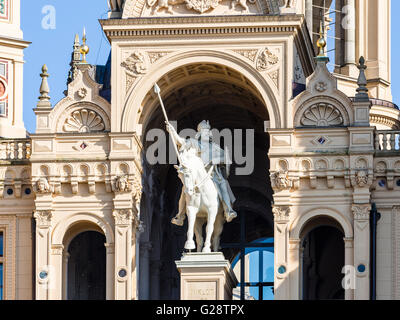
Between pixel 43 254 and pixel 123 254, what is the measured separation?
191 centimetres

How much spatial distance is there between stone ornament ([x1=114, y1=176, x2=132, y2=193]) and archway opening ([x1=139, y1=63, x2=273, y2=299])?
1689 millimetres

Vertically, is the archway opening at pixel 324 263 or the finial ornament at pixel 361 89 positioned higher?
the finial ornament at pixel 361 89

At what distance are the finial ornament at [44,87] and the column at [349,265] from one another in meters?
7.84

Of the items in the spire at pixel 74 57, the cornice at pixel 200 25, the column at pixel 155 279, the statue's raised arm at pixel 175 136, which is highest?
the spire at pixel 74 57

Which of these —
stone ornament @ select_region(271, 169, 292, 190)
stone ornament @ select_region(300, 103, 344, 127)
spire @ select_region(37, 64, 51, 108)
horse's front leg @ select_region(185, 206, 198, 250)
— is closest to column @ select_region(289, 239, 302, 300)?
stone ornament @ select_region(271, 169, 292, 190)

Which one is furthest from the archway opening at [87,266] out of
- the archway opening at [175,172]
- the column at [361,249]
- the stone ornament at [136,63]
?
the column at [361,249]

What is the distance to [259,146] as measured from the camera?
53.7 m

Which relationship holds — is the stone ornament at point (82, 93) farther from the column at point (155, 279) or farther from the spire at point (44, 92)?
the column at point (155, 279)

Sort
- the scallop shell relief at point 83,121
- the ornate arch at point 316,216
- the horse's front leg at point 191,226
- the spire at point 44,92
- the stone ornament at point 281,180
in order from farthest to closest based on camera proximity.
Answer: the spire at point 44,92, the scallop shell relief at point 83,121, the stone ornament at point 281,180, the ornate arch at point 316,216, the horse's front leg at point 191,226

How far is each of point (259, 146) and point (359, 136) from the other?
489cm

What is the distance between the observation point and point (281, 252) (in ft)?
160

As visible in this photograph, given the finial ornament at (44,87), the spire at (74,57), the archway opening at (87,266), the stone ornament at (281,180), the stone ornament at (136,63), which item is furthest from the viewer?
the spire at (74,57)

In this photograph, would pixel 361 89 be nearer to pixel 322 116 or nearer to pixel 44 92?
pixel 322 116

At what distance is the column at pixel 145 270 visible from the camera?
51.4 metres
